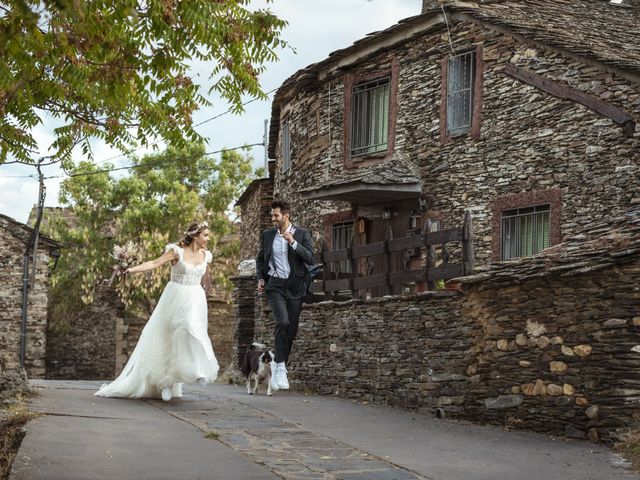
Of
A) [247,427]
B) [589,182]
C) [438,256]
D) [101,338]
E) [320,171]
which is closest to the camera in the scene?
[247,427]

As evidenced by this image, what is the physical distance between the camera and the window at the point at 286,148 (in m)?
23.7

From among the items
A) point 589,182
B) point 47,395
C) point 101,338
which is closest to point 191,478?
point 47,395

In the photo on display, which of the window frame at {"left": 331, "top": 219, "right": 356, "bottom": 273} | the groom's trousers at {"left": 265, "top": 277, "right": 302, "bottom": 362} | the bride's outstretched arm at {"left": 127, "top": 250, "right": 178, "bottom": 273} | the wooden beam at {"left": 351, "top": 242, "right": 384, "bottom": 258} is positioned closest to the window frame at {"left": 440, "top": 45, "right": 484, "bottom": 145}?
the window frame at {"left": 331, "top": 219, "right": 356, "bottom": 273}

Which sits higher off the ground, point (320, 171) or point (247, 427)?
point (320, 171)

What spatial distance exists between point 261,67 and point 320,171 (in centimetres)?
1074

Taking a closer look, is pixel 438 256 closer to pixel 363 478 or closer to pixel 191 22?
pixel 191 22

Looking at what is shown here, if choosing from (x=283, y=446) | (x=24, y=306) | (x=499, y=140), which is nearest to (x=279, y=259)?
Result: (x=283, y=446)

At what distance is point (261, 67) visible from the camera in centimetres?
1093

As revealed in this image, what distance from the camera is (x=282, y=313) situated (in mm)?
12117

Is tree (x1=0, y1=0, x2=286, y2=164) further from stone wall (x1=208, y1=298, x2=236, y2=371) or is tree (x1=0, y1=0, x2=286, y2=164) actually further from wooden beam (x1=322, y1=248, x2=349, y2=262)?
stone wall (x1=208, y1=298, x2=236, y2=371)

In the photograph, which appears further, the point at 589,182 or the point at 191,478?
the point at 589,182

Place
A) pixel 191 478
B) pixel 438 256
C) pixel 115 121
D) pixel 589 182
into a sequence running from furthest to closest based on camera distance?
pixel 438 256 → pixel 589 182 → pixel 115 121 → pixel 191 478

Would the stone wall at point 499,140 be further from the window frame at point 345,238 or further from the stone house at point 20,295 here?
the stone house at point 20,295

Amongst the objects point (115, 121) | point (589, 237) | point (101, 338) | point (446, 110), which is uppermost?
point (446, 110)
